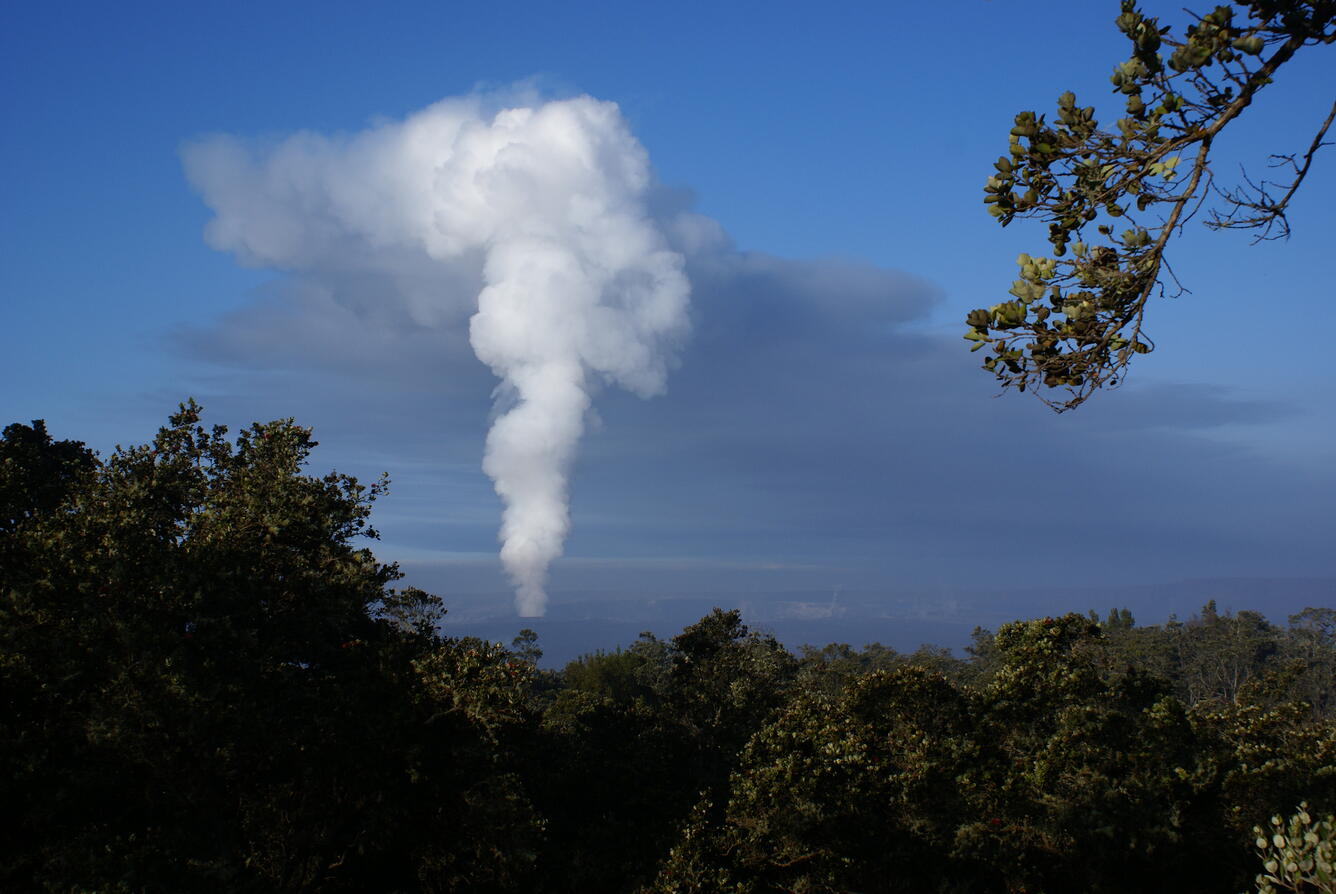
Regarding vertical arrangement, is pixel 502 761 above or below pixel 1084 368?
below

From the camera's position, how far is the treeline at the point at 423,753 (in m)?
16.7

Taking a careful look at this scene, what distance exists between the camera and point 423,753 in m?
20.2

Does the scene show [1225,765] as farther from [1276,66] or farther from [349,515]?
[349,515]

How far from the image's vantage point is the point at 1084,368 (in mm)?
7973

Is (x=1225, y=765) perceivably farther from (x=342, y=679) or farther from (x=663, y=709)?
(x=342, y=679)

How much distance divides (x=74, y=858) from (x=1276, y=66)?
20.4m

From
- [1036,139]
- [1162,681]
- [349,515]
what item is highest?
[1036,139]

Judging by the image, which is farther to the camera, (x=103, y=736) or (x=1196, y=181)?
(x=103, y=736)

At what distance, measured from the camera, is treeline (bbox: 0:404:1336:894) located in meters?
16.7

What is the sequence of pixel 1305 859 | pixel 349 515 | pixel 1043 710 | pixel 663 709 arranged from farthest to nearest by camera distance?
pixel 663 709, pixel 1043 710, pixel 349 515, pixel 1305 859

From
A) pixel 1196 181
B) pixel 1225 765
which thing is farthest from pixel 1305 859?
pixel 1225 765

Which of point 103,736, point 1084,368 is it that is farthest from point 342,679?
point 1084,368

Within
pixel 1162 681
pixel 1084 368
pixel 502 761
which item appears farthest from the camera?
pixel 1162 681

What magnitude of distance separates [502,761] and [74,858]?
8464 mm
